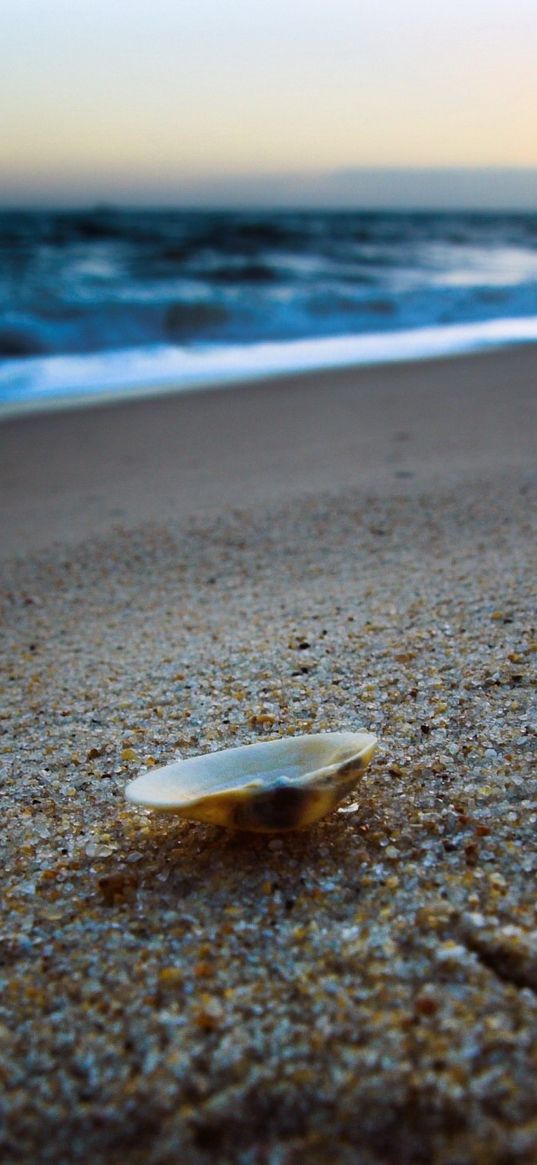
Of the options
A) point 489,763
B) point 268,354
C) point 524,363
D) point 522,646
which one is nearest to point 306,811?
point 489,763

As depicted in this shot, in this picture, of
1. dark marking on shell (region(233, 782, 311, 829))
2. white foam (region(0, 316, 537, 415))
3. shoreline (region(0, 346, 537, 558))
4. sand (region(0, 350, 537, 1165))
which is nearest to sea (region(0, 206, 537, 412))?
white foam (region(0, 316, 537, 415))

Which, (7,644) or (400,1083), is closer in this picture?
(400,1083)

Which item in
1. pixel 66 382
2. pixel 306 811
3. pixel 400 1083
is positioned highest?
pixel 66 382

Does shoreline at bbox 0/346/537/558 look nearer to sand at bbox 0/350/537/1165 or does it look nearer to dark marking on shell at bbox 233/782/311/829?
sand at bbox 0/350/537/1165

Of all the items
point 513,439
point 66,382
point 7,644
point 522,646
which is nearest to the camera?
point 522,646

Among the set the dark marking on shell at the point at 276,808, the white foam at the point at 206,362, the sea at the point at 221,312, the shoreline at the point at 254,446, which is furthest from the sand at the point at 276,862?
the sea at the point at 221,312

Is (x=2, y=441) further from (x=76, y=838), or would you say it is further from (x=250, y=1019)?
(x=250, y=1019)

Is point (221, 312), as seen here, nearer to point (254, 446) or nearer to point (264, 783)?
point (254, 446)
